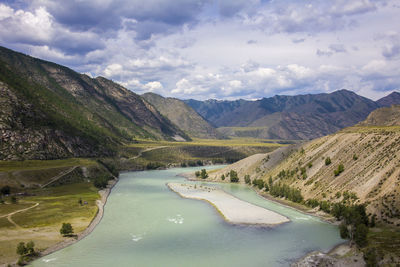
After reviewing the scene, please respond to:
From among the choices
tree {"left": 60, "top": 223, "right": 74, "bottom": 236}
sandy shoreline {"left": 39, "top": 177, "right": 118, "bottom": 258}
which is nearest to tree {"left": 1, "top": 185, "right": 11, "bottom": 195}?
sandy shoreline {"left": 39, "top": 177, "right": 118, "bottom": 258}

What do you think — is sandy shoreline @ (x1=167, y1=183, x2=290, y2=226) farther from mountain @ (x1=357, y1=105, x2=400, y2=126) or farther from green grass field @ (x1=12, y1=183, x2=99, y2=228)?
mountain @ (x1=357, y1=105, x2=400, y2=126)

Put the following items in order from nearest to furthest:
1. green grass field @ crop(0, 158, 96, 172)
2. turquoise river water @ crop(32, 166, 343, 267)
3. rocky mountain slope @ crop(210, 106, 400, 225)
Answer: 1. turquoise river water @ crop(32, 166, 343, 267)
2. rocky mountain slope @ crop(210, 106, 400, 225)
3. green grass field @ crop(0, 158, 96, 172)

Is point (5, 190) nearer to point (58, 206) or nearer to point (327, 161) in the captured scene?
point (58, 206)

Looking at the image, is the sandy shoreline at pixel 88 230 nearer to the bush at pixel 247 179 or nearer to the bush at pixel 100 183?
the bush at pixel 100 183

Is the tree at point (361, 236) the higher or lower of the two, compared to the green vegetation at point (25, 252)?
higher

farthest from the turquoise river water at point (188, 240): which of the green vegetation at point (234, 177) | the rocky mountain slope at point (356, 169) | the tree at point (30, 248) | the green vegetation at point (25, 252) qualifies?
the green vegetation at point (234, 177)

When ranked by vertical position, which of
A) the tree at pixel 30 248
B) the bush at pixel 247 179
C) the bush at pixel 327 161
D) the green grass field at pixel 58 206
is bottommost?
the tree at pixel 30 248

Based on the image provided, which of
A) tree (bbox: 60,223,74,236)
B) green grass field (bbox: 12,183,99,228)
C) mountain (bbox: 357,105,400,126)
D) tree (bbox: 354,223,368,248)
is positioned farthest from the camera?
mountain (bbox: 357,105,400,126)

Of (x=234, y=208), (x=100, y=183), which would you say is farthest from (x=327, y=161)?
→ (x=100, y=183)
